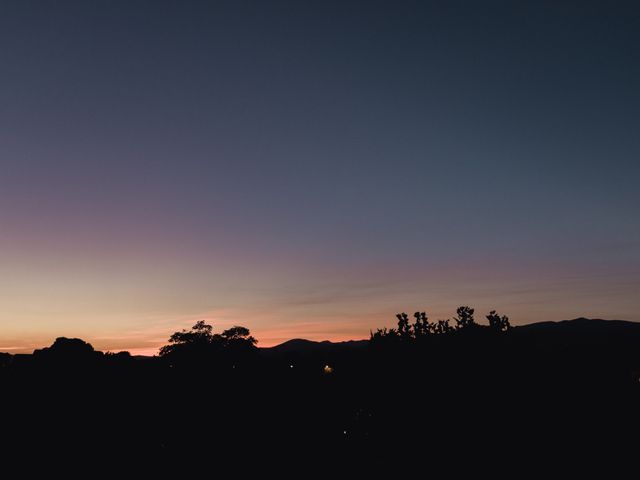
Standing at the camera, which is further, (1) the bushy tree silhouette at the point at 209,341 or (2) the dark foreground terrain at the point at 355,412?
(1) the bushy tree silhouette at the point at 209,341

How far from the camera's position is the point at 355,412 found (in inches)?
1633

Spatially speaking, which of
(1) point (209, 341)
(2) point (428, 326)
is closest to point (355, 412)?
(2) point (428, 326)

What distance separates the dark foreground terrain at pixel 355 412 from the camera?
25.9 m

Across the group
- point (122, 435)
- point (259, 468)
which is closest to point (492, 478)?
point (259, 468)

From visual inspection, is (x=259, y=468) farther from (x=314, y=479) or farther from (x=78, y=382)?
(x=78, y=382)

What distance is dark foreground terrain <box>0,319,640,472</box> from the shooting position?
84.9 ft

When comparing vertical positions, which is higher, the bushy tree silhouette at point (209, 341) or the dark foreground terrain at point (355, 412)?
the bushy tree silhouette at point (209, 341)

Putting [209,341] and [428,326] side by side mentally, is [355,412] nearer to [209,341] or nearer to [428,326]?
[428,326]

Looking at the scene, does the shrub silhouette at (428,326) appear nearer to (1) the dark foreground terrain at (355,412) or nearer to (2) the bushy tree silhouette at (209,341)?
(1) the dark foreground terrain at (355,412)

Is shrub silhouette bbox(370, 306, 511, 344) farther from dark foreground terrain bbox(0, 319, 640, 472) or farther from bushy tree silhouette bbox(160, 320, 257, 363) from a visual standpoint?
bushy tree silhouette bbox(160, 320, 257, 363)

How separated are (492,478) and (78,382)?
38.0 metres

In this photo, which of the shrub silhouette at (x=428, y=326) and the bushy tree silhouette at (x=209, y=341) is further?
the bushy tree silhouette at (x=209, y=341)

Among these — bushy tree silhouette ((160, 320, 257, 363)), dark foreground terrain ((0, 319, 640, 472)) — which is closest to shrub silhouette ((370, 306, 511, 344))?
dark foreground terrain ((0, 319, 640, 472))

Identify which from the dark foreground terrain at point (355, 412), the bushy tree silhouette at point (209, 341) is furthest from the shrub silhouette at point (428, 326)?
the bushy tree silhouette at point (209, 341)
